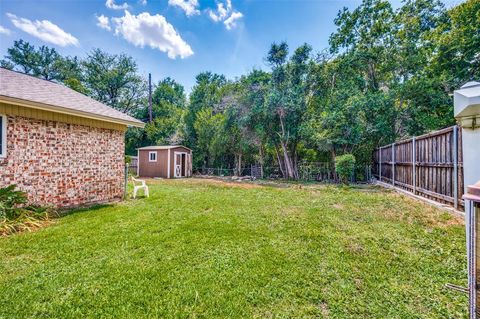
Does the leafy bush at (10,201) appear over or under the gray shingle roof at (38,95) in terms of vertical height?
under

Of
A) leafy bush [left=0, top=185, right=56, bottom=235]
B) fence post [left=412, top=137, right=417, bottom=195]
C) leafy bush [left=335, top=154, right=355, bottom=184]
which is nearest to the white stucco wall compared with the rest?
leafy bush [left=0, top=185, right=56, bottom=235]

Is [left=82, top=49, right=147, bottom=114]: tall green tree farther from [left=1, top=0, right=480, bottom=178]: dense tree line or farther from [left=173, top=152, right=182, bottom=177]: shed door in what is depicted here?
[left=173, top=152, right=182, bottom=177]: shed door

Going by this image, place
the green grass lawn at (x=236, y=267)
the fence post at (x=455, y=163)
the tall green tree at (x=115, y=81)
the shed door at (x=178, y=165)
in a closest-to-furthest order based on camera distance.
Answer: the green grass lawn at (x=236, y=267)
the fence post at (x=455, y=163)
the shed door at (x=178, y=165)
the tall green tree at (x=115, y=81)

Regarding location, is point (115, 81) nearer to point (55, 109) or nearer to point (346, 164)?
point (55, 109)

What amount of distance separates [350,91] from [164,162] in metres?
13.8

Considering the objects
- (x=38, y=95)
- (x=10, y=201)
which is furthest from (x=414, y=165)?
(x=38, y=95)

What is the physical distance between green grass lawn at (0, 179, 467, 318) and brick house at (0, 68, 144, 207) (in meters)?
1.54

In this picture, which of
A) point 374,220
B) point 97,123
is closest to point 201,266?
point 374,220

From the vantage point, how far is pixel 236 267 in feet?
9.77

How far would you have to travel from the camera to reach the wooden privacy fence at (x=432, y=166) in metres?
5.14

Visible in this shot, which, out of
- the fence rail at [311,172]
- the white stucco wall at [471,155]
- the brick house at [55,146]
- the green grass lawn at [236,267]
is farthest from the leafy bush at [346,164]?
the white stucco wall at [471,155]

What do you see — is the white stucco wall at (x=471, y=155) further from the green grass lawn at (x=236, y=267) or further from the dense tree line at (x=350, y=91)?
the dense tree line at (x=350, y=91)

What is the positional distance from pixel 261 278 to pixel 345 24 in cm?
1928

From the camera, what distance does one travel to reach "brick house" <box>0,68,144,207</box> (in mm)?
5102
